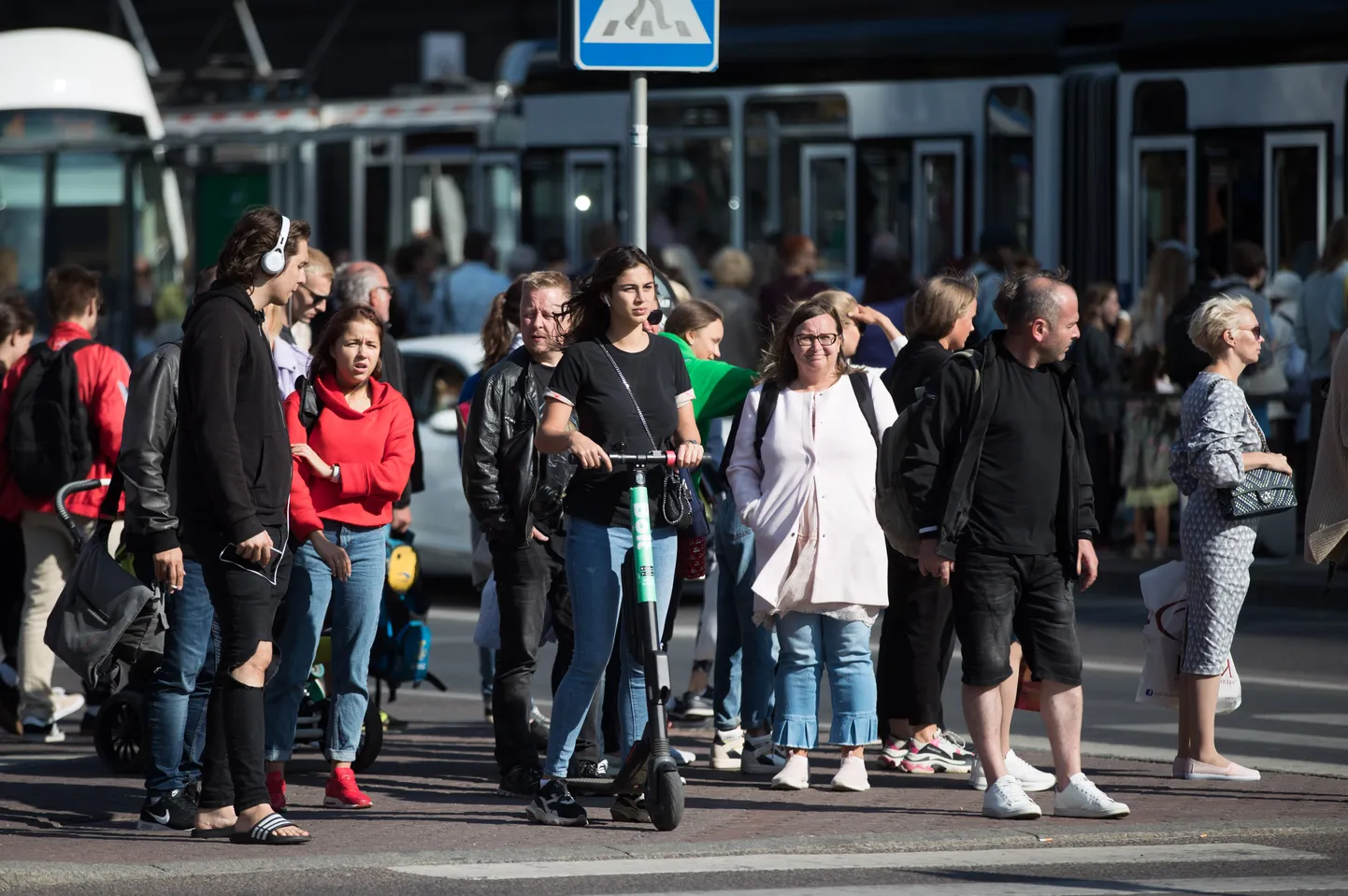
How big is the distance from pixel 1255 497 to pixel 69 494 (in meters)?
4.57

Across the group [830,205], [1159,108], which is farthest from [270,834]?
[830,205]

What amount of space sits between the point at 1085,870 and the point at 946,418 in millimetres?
1599

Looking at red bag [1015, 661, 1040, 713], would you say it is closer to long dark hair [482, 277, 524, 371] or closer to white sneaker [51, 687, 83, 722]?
long dark hair [482, 277, 524, 371]

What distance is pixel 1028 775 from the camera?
28.0 ft

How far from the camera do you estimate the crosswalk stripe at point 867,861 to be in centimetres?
694

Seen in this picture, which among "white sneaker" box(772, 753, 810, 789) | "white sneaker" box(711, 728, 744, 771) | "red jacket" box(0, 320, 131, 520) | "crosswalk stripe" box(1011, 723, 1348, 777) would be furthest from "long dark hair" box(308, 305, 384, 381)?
"crosswalk stripe" box(1011, 723, 1348, 777)

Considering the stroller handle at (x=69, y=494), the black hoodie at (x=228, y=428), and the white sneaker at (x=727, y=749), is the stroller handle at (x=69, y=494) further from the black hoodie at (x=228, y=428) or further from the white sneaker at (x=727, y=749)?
the white sneaker at (x=727, y=749)

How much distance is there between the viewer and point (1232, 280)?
15234 millimetres

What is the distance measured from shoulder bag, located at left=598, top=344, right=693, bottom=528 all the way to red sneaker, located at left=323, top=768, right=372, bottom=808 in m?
1.42

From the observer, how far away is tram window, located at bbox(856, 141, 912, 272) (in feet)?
67.4

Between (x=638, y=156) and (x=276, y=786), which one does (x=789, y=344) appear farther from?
(x=276, y=786)

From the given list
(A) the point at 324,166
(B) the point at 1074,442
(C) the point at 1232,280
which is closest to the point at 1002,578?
(B) the point at 1074,442

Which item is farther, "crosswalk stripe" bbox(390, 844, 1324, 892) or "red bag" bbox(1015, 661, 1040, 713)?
"red bag" bbox(1015, 661, 1040, 713)

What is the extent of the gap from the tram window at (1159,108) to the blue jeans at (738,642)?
10.4 meters
